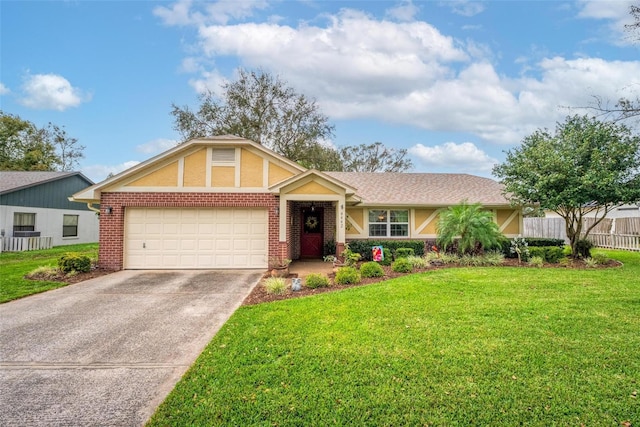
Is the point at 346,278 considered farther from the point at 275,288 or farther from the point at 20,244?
the point at 20,244

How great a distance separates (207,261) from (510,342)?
9.49 meters

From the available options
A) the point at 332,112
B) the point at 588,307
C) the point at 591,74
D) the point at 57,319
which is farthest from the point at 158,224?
the point at 332,112

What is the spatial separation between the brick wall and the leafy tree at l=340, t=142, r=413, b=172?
24864 mm

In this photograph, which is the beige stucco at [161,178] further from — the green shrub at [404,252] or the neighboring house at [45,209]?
the neighboring house at [45,209]

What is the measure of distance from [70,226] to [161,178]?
601 inches

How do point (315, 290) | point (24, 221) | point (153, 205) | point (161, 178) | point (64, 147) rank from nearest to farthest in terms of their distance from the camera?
point (315, 290) < point (153, 205) < point (161, 178) < point (24, 221) < point (64, 147)

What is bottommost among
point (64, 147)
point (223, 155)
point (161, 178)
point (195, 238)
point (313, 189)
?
point (195, 238)

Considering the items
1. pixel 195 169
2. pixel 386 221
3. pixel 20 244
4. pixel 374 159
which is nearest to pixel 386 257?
pixel 386 221

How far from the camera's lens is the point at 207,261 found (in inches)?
440

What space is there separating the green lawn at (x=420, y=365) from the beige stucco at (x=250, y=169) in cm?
574

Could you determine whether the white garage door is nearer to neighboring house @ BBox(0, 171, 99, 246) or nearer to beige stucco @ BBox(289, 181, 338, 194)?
beige stucco @ BBox(289, 181, 338, 194)

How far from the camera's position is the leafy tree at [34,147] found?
1201 inches

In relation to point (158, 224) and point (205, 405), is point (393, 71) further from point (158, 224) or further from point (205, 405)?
point (205, 405)

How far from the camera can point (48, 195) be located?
19.5 metres
